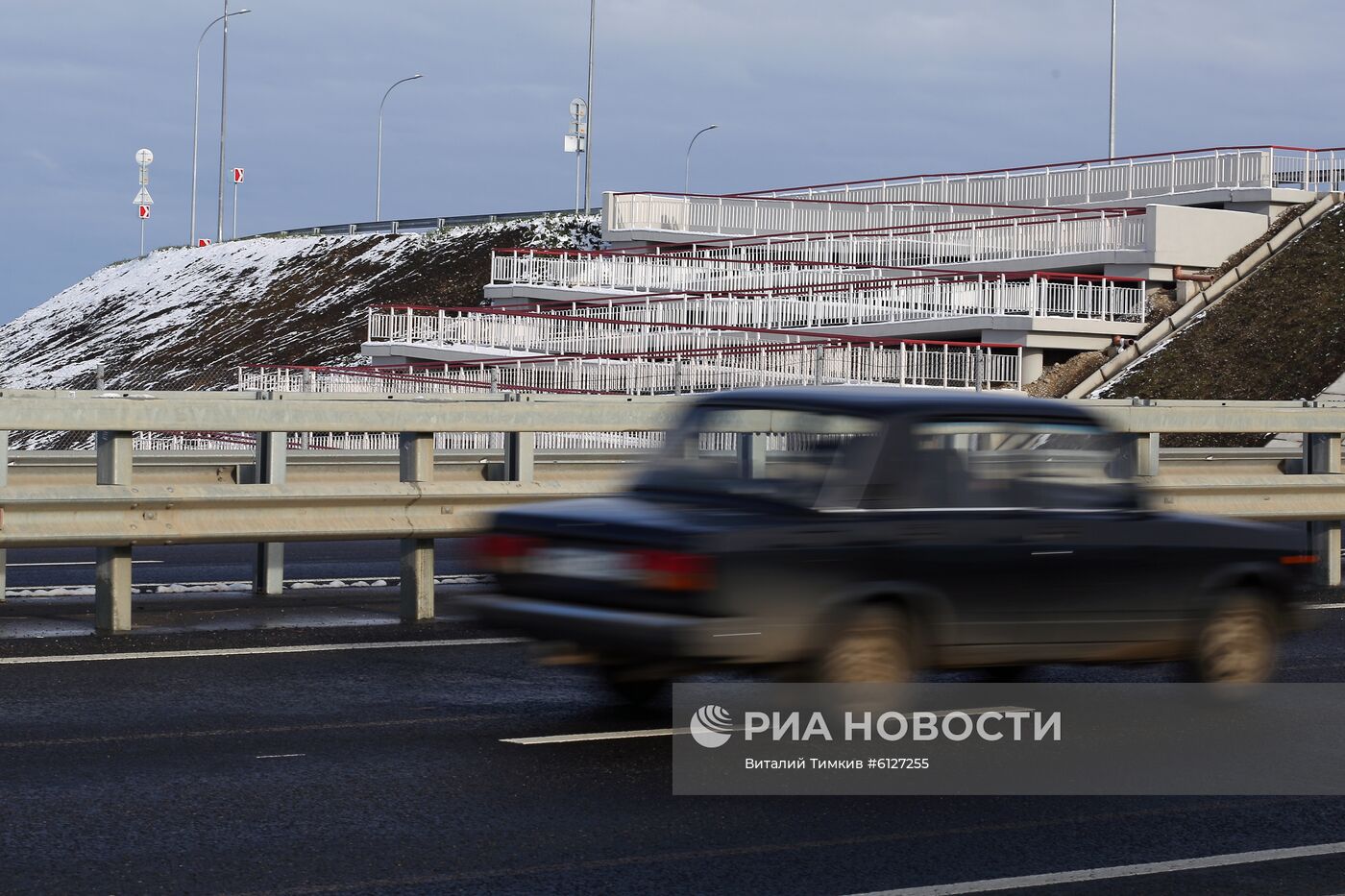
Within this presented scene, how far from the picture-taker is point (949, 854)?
233 inches

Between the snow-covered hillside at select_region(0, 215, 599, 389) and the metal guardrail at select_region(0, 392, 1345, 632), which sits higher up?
the snow-covered hillside at select_region(0, 215, 599, 389)

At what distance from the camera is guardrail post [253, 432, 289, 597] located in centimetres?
1194

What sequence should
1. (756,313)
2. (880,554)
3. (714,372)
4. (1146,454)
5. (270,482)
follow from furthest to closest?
(756,313) → (714,372) → (1146,454) → (270,482) → (880,554)

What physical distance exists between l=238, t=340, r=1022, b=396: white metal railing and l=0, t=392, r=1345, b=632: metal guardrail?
18.0m

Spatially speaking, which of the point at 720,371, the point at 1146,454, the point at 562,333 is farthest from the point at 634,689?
the point at 562,333

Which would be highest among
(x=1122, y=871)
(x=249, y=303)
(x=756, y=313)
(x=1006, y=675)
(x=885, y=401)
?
(x=249, y=303)

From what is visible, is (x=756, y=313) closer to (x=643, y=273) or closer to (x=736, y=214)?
(x=643, y=273)

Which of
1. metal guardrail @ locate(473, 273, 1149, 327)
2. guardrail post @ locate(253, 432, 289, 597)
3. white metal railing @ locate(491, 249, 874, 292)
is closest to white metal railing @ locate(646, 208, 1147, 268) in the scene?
white metal railing @ locate(491, 249, 874, 292)

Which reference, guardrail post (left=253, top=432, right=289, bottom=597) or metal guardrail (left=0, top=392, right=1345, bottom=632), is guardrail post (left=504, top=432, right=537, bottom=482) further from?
guardrail post (left=253, top=432, right=289, bottom=597)

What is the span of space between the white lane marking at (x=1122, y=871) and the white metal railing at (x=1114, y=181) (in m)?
39.6

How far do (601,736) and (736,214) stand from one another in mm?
Answer: 49229

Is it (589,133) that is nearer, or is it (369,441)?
(369,441)

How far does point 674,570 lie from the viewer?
7324mm

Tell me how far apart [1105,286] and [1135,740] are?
31.3 metres
